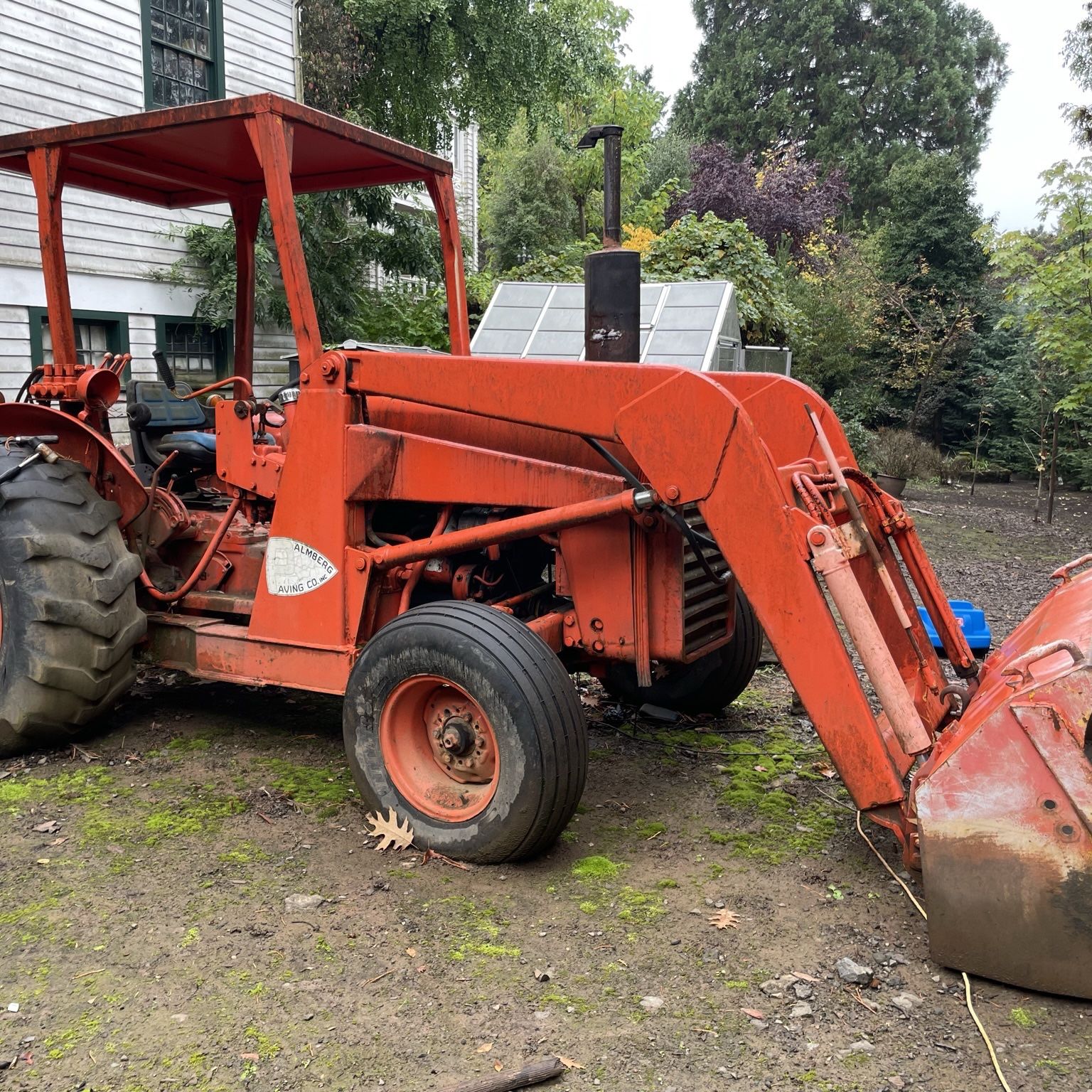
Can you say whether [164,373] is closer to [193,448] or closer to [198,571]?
[193,448]

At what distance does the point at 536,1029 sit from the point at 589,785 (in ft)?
5.33

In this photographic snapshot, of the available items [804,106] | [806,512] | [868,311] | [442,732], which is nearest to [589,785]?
[442,732]

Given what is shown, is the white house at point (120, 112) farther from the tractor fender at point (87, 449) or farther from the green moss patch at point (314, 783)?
the green moss patch at point (314, 783)

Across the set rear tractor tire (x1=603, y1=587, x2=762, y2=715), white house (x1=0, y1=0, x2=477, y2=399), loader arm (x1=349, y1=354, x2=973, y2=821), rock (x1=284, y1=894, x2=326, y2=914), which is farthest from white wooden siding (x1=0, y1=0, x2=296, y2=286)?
rock (x1=284, y1=894, x2=326, y2=914)

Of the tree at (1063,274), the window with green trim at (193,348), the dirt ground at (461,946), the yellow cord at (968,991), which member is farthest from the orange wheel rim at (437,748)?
the tree at (1063,274)

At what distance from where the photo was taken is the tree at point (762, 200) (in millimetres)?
22547

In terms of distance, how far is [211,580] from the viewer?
181 inches

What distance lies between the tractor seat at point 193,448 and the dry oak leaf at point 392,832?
6.68 feet

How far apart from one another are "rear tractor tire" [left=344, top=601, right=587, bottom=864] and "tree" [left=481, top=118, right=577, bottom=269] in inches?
843

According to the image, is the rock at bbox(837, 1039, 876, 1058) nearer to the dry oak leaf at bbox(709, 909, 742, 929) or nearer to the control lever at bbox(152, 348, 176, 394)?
the dry oak leaf at bbox(709, 909, 742, 929)

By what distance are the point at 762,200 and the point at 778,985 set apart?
21.9 meters

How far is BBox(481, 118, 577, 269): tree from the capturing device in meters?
24.2

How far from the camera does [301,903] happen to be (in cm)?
321

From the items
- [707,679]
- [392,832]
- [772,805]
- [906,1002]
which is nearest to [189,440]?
[392,832]
